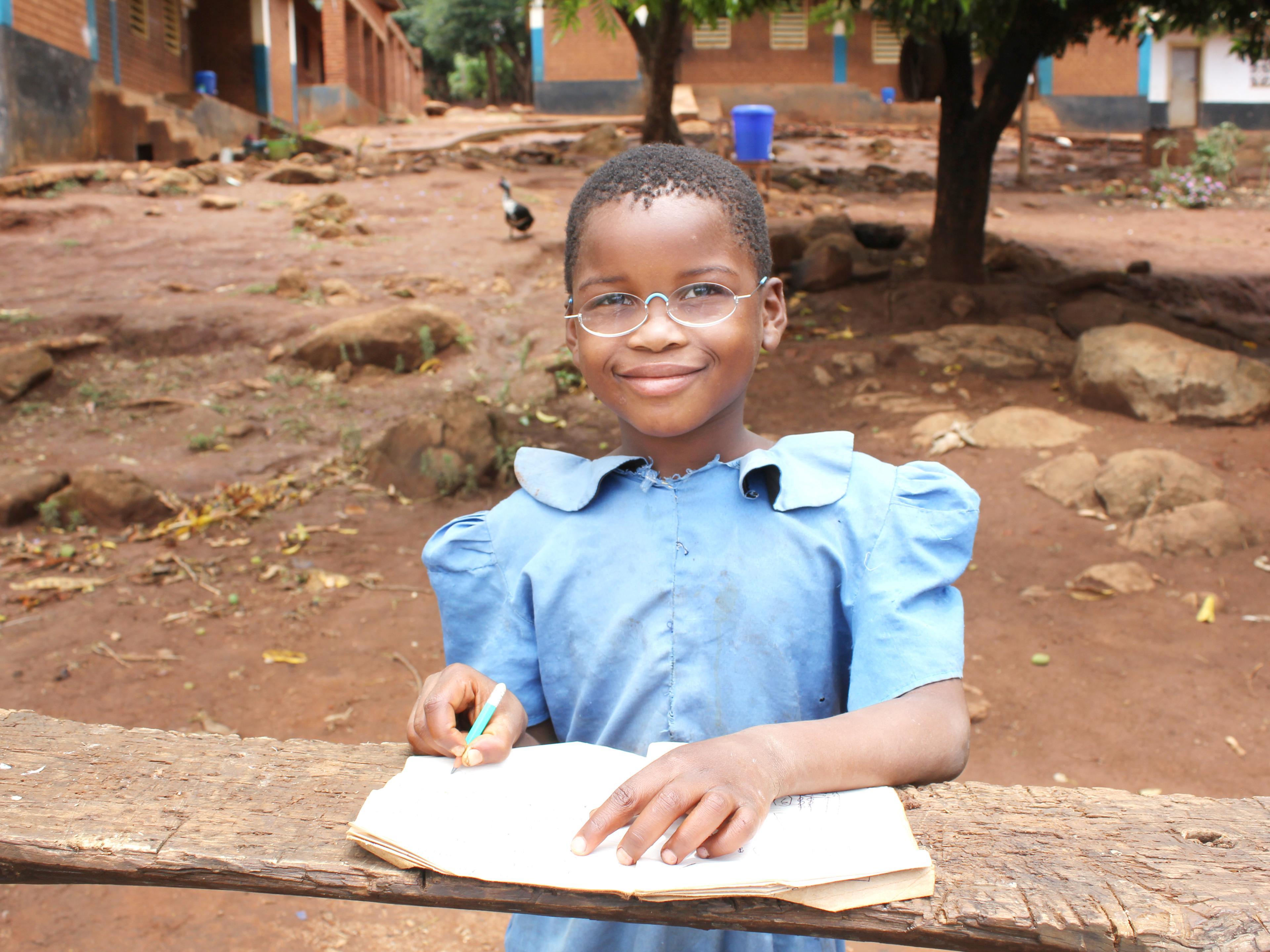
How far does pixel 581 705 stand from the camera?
1.24m

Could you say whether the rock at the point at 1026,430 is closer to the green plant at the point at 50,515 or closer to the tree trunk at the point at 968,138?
the tree trunk at the point at 968,138

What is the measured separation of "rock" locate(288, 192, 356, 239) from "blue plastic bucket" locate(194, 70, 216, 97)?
718 centimetres

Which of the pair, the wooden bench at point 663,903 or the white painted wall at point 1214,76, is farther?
the white painted wall at point 1214,76

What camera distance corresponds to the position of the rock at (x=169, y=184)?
402 inches

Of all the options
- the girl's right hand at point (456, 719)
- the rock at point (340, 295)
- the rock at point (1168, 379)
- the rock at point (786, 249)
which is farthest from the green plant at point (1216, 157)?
the girl's right hand at point (456, 719)

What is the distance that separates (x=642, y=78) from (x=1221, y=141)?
9.68 metres

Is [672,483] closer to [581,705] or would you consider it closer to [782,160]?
[581,705]

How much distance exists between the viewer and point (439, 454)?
472 centimetres

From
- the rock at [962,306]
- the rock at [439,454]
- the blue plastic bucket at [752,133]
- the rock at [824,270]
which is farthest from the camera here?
the blue plastic bucket at [752,133]

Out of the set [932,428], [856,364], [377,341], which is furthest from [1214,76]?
[377,341]

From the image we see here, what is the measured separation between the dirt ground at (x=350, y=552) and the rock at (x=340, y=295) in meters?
0.23

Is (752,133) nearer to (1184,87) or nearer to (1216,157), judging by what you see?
(1216,157)

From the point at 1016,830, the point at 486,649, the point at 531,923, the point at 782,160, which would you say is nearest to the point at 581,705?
the point at 486,649

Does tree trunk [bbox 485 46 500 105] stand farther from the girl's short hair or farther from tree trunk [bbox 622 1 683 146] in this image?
the girl's short hair
